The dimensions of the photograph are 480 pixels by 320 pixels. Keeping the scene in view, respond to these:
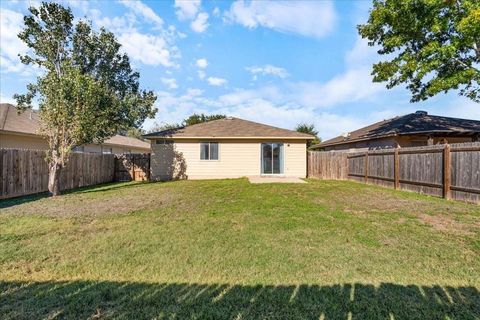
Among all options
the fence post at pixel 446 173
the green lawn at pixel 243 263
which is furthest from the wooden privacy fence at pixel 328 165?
the green lawn at pixel 243 263

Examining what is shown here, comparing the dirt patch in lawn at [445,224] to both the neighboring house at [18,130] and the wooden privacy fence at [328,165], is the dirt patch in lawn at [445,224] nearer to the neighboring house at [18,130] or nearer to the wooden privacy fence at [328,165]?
the wooden privacy fence at [328,165]

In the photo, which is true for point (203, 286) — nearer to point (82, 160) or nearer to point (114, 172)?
point (82, 160)

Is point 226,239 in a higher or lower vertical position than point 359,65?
lower

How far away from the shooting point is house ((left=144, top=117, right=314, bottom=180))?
58.2 ft

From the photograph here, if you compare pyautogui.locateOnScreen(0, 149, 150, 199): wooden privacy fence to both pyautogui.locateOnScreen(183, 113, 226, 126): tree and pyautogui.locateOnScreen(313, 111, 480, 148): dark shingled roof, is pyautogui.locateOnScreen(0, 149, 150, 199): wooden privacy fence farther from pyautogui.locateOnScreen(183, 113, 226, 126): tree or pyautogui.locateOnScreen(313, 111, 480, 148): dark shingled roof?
pyautogui.locateOnScreen(183, 113, 226, 126): tree

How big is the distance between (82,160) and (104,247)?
11.6 m

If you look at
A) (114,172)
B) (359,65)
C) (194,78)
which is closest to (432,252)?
(359,65)

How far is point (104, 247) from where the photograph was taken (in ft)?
15.9

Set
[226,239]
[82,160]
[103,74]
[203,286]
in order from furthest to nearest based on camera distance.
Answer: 1. [103,74]
2. [82,160]
3. [226,239]
4. [203,286]

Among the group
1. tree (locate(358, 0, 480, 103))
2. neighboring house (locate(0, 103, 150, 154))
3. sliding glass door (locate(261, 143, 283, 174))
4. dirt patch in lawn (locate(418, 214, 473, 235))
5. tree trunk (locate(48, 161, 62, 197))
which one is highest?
tree (locate(358, 0, 480, 103))

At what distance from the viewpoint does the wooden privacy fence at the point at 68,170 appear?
10398 millimetres

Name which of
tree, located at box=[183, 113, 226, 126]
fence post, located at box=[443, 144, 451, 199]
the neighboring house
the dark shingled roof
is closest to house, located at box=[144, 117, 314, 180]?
the dark shingled roof

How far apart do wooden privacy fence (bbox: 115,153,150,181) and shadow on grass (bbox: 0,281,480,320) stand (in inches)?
604

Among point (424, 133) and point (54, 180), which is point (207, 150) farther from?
point (424, 133)
